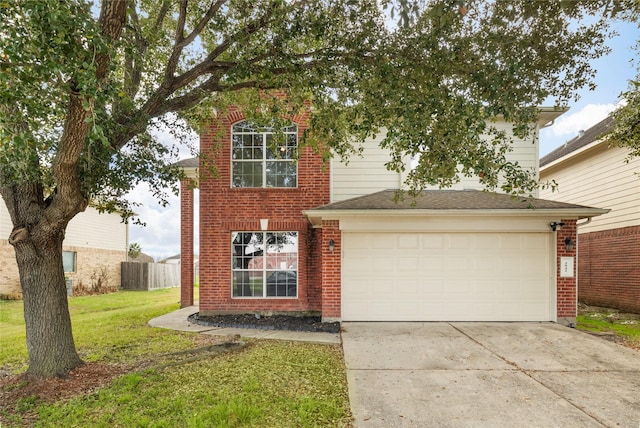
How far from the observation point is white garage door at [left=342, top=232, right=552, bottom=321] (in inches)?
335

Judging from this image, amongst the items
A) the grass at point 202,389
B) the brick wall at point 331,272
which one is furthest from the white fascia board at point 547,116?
the grass at point 202,389

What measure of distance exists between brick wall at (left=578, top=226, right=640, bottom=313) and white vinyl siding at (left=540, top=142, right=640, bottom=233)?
12.7 inches

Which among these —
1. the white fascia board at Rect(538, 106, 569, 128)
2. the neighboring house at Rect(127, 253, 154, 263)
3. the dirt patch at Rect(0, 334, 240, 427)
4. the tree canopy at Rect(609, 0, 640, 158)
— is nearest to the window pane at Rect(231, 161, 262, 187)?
the dirt patch at Rect(0, 334, 240, 427)

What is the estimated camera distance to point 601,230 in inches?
472

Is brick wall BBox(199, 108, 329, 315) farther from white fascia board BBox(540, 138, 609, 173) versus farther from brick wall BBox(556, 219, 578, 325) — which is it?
white fascia board BBox(540, 138, 609, 173)

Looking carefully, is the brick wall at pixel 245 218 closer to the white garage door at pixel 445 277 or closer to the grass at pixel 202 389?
the white garage door at pixel 445 277

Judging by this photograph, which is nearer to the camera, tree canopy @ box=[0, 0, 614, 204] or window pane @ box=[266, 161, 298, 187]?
tree canopy @ box=[0, 0, 614, 204]

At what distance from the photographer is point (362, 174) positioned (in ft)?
31.7

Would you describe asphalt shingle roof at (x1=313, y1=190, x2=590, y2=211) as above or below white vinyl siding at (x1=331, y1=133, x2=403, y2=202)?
below

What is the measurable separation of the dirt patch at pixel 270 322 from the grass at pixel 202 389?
121 cm

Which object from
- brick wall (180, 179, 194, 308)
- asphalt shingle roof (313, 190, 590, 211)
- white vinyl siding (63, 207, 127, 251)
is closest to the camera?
asphalt shingle roof (313, 190, 590, 211)

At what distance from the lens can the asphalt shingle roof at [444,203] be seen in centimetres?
822

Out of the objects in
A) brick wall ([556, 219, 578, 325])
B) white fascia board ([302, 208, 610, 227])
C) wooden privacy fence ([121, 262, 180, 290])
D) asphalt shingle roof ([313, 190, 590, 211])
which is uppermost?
asphalt shingle roof ([313, 190, 590, 211])

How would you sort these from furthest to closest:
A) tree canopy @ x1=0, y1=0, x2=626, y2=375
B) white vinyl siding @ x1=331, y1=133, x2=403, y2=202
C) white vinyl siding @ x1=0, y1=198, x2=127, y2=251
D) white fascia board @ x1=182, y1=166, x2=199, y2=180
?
1. white vinyl siding @ x1=0, y1=198, x2=127, y2=251
2. white fascia board @ x1=182, y1=166, x2=199, y2=180
3. white vinyl siding @ x1=331, y1=133, x2=403, y2=202
4. tree canopy @ x1=0, y1=0, x2=626, y2=375
